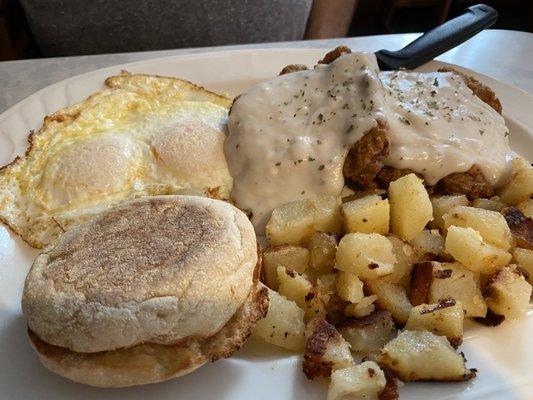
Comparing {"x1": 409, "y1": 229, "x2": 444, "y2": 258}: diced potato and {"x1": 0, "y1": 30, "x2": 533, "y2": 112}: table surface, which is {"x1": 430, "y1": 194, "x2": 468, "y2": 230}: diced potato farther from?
{"x1": 0, "y1": 30, "x2": 533, "y2": 112}: table surface

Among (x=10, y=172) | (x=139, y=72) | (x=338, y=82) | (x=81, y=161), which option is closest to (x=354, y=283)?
(x=338, y=82)

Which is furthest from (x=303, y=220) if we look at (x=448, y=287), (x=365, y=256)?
(x=448, y=287)

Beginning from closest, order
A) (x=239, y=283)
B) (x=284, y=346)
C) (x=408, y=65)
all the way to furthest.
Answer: (x=239, y=283) < (x=284, y=346) < (x=408, y=65)

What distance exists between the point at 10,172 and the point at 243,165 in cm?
94

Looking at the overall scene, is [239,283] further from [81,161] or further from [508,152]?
[508,152]

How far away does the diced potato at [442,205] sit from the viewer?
1.99 metres

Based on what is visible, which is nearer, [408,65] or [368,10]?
[408,65]

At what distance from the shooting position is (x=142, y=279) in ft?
4.47

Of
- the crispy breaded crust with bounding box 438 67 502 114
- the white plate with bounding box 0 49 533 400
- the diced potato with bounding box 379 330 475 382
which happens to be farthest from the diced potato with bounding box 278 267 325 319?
the crispy breaded crust with bounding box 438 67 502 114

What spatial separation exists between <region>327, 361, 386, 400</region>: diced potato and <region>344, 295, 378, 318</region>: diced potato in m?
0.28

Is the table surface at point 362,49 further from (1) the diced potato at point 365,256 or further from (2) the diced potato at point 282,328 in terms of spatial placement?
(2) the diced potato at point 282,328

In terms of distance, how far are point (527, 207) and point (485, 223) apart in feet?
0.93

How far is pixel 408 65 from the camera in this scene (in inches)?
110

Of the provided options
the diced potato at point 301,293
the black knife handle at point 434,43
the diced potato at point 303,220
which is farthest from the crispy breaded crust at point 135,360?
the black knife handle at point 434,43
